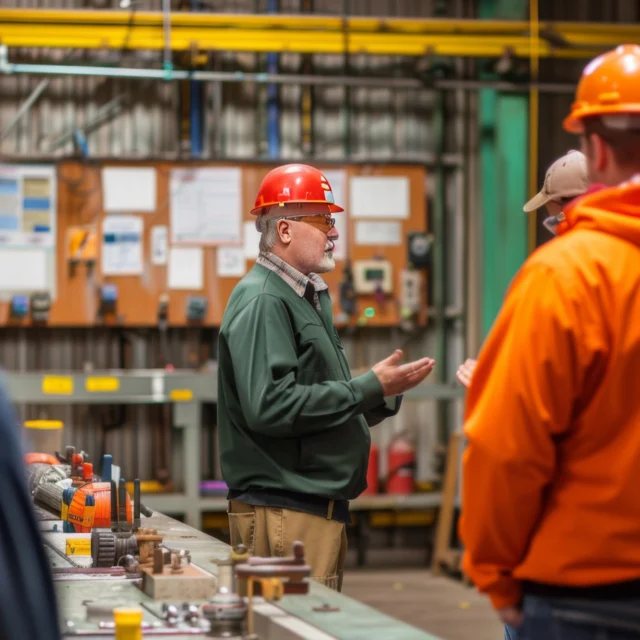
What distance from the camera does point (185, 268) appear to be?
6641 mm

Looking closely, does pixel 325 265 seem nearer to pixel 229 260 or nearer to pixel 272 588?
pixel 272 588

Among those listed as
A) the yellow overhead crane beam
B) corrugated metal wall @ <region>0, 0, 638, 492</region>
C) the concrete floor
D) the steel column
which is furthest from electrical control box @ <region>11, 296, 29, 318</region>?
the steel column

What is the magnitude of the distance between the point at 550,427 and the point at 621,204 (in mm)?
332

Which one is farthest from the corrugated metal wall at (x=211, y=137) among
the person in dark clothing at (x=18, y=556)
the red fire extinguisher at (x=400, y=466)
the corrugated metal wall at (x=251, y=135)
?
the person in dark clothing at (x=18, y=556)

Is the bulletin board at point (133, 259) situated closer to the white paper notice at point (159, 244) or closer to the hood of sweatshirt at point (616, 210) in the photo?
the white paper notice at point (159, 244)

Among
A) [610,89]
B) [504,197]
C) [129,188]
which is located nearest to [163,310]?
[129,188]

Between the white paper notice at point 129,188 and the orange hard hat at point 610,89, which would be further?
the white paper notice at point 129,188

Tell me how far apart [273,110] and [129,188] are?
39.7 inches

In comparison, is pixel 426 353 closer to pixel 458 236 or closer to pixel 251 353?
pixel 458 236

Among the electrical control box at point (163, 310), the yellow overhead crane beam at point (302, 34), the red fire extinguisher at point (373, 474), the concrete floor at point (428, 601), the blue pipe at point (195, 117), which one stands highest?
the yellow overhead crane beam at point (302, 34)

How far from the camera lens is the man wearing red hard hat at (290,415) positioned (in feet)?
8.81

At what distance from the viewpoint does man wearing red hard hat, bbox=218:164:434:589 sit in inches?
106

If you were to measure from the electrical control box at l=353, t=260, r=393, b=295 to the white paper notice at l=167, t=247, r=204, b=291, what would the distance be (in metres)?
0.91

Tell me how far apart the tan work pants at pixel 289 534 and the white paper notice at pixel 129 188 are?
403cm
